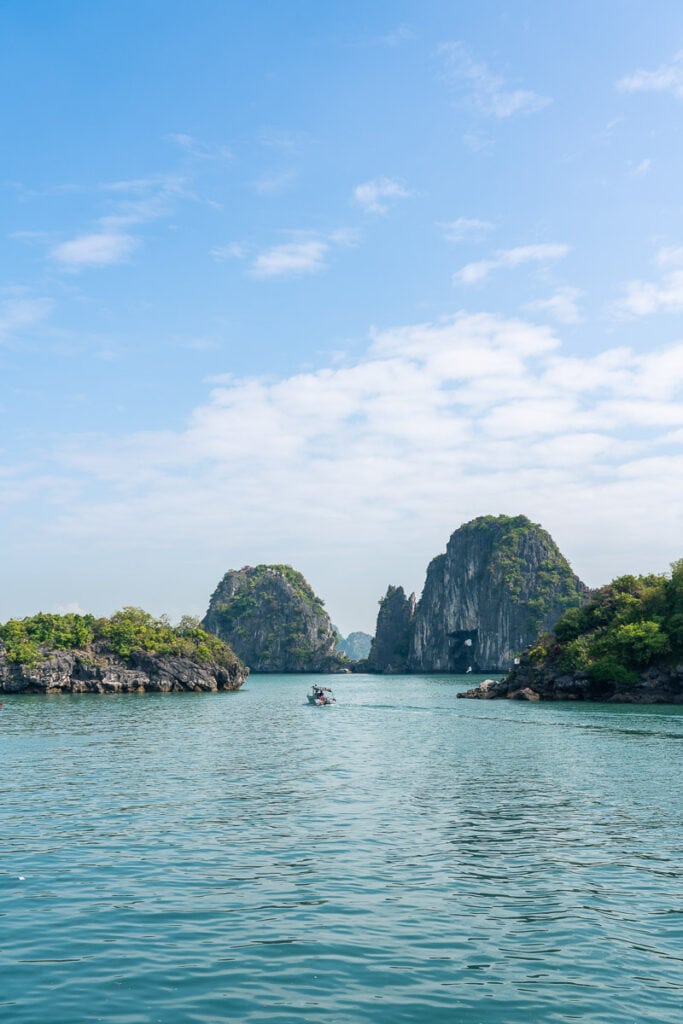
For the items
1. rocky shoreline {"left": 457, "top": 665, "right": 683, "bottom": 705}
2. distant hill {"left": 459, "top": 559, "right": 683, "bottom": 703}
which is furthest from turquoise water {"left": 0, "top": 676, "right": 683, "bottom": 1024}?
distant hill {"left": 459, "top": 559, "right": 683, "bottom": 703}

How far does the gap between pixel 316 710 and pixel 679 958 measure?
→ 73241 mm

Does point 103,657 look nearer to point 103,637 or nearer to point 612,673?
point 103,637

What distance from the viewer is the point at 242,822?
25609 millimetres

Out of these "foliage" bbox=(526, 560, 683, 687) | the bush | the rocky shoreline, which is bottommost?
the rocky shoreline

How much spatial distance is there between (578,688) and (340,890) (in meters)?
83.9

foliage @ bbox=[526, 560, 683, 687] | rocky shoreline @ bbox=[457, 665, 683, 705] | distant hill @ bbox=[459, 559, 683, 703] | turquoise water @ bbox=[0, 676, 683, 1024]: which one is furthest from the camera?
foliage @ bbox=[526, 560, 683, 687]

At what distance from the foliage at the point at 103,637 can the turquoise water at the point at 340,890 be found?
7531 centimetres

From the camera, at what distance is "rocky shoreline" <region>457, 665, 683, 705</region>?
89375 millimetres

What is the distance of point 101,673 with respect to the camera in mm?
112312

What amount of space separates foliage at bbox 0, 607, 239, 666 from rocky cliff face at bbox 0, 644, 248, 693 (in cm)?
101

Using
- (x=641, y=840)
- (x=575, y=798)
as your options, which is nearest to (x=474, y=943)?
(x=641, y=840)

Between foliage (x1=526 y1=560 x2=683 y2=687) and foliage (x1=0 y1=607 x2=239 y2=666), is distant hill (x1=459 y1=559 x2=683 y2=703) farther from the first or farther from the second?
foliage (x1=0 y1=607 x2=239 y2=666)

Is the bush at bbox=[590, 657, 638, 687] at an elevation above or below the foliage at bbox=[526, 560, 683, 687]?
below

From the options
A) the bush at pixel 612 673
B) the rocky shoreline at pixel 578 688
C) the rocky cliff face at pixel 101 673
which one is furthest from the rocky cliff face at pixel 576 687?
the rocky cliff face at pixel 101 673
